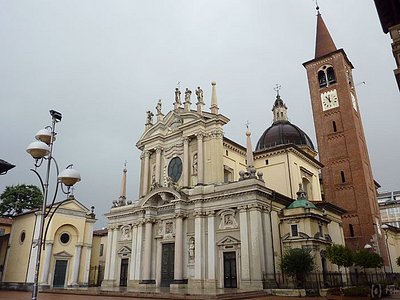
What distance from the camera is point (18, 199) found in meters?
43.1

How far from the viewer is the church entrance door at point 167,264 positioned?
26.2 metres

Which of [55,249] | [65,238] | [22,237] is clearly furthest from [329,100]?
[22,237]

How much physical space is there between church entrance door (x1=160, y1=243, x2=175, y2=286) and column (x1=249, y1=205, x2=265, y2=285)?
23.9 ft

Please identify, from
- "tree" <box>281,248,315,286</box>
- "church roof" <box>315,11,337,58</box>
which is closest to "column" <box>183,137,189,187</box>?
"tree" <box>281,248,315,286</box>

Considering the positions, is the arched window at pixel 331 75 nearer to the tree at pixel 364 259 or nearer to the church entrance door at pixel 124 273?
the tree at pixel 364 259

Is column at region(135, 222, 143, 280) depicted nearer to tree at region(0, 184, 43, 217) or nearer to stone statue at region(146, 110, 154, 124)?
stone statue at region(146, 110, 154, 124)

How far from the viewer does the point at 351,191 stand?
115ft

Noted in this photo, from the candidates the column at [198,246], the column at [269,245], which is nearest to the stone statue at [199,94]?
the column at [198,246]

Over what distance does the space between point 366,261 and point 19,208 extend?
39679 mm

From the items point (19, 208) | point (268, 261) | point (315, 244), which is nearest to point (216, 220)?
point (268, 261)

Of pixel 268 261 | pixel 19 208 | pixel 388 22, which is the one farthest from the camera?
pixel 19 208

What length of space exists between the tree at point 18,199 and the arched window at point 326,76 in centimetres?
3802

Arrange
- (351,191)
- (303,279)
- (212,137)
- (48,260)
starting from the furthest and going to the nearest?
(351,191) < (48,260) < (212,137) < (303,279)

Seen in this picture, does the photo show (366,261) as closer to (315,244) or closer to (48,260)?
(315,244)
